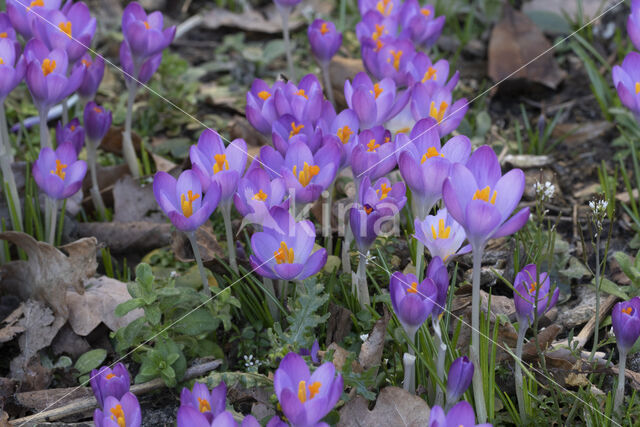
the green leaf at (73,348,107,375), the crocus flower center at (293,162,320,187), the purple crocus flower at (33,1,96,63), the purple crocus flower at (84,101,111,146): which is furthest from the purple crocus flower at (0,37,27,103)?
the crocus flower center at (293,162,320,187)

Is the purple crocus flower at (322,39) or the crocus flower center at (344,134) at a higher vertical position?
the purple crocus flower at (322,39)

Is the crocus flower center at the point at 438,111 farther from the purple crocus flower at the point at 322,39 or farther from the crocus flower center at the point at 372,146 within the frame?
the purple crocus flower at the point at 322,39

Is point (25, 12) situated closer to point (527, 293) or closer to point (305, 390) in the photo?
point (305, 390)

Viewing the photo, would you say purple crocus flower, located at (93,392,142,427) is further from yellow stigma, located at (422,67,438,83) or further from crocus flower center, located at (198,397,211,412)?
yellow stigma, located at (422,67,438,83)

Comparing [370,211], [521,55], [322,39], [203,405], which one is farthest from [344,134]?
[521,55]

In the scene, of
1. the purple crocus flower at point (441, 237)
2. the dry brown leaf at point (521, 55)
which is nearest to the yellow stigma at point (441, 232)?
the purple crocus flower at point (441, 237)
